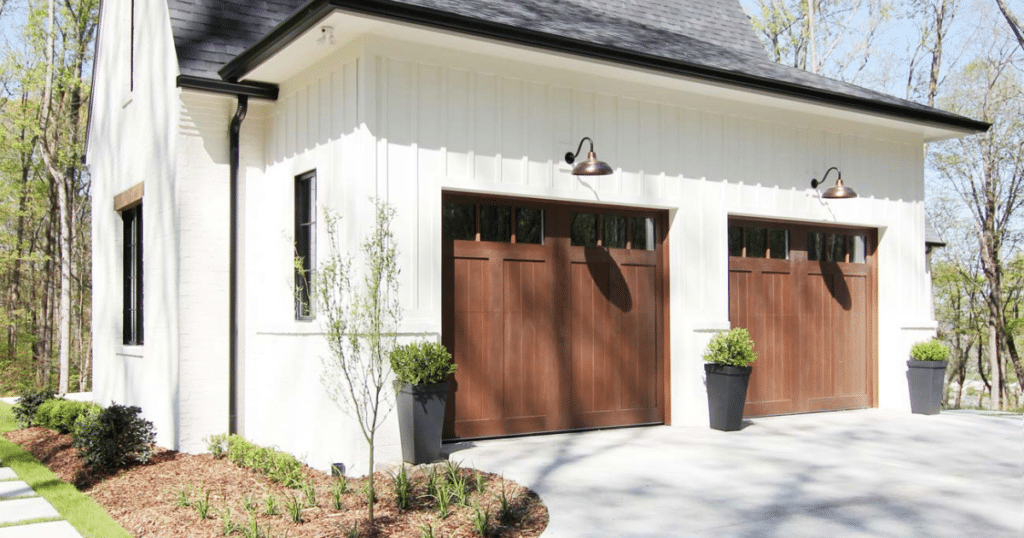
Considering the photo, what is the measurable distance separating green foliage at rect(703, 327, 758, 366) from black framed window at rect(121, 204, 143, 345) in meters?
6.63

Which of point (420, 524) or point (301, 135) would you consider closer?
point (420, 524)

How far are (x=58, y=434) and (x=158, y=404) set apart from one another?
2179 mm

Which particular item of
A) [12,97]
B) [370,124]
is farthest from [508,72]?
[12,97]

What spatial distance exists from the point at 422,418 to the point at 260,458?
69.0 inches

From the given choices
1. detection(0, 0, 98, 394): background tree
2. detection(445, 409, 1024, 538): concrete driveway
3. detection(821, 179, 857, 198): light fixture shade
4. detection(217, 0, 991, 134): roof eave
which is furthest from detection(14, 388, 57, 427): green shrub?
detection(821, 179, 857, 198): light fixture shade

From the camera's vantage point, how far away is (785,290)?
9.83m

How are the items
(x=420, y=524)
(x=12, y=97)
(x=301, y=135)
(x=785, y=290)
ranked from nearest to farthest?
(x=420, y=524)
(x=301, y=135)
(x=785, y=290)
(x=12, y=97)

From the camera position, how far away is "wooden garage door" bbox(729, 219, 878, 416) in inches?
375

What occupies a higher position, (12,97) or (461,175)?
(12,97)

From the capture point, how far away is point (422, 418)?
649cm

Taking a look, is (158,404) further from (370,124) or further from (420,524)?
(420,524)

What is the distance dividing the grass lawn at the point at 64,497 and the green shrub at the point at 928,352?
8.57m

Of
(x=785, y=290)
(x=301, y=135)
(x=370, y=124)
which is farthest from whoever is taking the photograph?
(x=785, y=290)

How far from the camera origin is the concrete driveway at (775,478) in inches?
197
